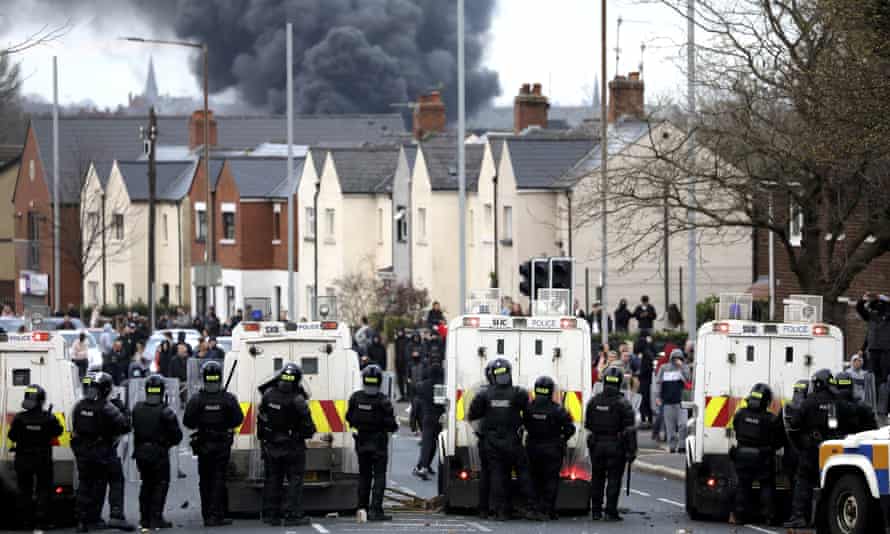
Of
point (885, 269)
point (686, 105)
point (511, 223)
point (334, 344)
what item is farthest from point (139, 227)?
point (334, 344)

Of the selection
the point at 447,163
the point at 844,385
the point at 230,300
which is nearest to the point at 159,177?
the point at 230,300

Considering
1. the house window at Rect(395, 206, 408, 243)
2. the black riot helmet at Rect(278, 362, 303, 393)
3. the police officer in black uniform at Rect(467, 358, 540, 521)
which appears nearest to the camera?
the black riot helmet at Rect(278, 362, 303, 393)

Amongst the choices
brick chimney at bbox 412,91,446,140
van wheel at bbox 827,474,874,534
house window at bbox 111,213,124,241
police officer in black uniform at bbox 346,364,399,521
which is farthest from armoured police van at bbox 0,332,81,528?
house window at bbox 111,213,124,241

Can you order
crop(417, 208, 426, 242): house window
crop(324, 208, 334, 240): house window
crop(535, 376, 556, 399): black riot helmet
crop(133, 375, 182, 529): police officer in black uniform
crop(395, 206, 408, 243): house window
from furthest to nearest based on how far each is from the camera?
crop(324, 208, 334, 240): house window → crop(395, 206, 408, 243): house window → crop(417, 208, 426, 242): house window → crop(535, 376, 556, 399): black riot helmet → crop(133, 375, 182, 529): police officer in black uniform

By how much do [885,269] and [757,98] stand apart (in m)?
11.9

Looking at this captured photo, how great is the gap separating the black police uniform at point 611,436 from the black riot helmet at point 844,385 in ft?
7.11

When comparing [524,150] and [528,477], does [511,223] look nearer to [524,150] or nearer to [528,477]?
[524,150]

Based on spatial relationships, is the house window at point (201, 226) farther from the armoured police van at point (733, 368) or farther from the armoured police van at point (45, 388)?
the armoured police van at point (733, 368)

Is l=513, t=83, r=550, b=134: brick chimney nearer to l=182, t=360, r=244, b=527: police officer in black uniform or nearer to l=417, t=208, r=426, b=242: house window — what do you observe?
l=417, t=208, r=426, b=242: house window

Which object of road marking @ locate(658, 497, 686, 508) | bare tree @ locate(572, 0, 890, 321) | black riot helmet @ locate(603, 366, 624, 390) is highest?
bare tree @ locate(572, 0, 890, 321)

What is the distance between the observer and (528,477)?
19078 millimetres

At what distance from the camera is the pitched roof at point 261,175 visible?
6538cm

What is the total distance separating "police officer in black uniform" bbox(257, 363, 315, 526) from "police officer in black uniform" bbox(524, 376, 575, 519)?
2.32 m

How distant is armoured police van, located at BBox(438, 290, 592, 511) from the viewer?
19516 millimetres
